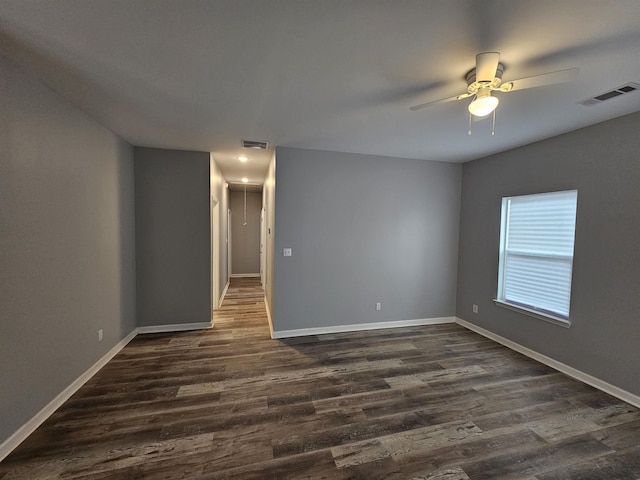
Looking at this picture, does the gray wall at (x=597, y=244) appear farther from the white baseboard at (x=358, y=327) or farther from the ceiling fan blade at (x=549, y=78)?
the ceiling fan blade at (x=549, y=78)

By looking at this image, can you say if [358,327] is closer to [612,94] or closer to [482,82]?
[482,82]

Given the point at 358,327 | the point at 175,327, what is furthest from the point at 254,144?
the point at 358,327

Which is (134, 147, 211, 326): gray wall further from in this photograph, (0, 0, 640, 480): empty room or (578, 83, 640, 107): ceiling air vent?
(578, 83, 640, 107): ceiling air vent

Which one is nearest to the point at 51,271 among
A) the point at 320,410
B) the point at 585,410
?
the point at 320,410

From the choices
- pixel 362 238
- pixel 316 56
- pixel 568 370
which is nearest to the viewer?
pixel 316 56

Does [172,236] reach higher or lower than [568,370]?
higher

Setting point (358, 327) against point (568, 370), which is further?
point (358, 327)

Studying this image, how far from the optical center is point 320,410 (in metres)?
2.14

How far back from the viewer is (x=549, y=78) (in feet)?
4.87

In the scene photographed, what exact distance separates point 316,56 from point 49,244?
8.05ft

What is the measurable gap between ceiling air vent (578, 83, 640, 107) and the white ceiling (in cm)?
9

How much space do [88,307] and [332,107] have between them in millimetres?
3028

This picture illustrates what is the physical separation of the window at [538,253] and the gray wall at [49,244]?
4.84 metres

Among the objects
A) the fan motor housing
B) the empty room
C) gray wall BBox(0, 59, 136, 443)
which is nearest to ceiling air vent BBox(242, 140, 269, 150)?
the empty room
